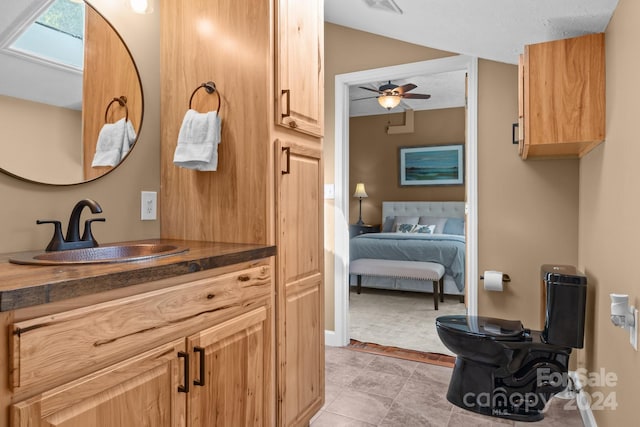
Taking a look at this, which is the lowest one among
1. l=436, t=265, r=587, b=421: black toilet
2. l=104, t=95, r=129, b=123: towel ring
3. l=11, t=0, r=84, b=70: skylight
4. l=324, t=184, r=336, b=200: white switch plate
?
l=436, t=265, r=587, b=421: black toilet

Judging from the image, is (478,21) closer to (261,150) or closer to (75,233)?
(261,150)

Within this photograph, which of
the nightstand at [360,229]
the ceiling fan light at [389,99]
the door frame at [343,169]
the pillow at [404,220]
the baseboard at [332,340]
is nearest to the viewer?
the door frame at [343,169]

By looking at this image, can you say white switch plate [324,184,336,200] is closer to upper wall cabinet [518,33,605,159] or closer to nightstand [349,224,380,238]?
upper wall cabinet [518,33,605,159]

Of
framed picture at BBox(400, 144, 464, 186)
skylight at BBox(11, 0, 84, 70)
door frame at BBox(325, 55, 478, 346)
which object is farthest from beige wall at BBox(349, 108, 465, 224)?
skylight at BBox(11, 0, 84, 70)

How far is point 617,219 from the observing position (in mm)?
1533

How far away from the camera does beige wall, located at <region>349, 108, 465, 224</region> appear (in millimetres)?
6574

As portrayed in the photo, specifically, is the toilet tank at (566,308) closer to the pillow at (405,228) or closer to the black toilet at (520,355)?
the black toilet at (520,355)

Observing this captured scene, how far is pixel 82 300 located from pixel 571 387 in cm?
261

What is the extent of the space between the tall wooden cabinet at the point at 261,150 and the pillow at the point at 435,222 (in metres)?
4.46

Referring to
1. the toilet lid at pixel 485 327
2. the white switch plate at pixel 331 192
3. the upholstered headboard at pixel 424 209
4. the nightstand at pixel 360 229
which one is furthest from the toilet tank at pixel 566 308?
the nightstand at pixel 360 229

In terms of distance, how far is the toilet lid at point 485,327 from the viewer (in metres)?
2.08

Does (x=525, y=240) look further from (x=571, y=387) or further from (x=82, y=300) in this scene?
(x=82, y=300)

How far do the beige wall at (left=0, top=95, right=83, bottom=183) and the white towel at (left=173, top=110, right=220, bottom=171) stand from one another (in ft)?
1.20

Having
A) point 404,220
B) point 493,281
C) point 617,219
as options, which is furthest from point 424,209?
point 617,219
